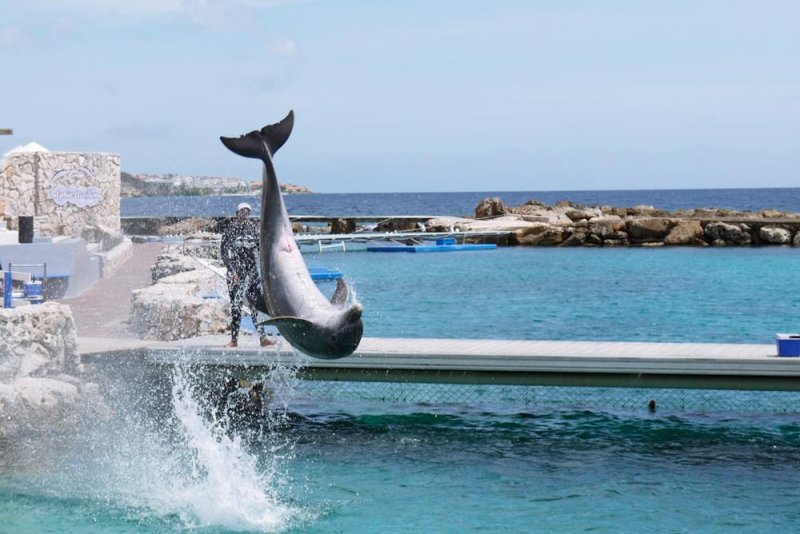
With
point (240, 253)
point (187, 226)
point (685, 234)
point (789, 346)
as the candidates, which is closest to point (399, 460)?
point (240, 253)

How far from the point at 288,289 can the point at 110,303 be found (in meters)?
11.5

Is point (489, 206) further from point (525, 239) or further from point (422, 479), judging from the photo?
point (422, 479)

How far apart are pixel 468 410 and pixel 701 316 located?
1242 cm

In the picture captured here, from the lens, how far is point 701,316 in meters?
23.3

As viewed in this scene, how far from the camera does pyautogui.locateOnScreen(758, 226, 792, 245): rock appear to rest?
145 ft

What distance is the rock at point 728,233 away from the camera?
4462 cm

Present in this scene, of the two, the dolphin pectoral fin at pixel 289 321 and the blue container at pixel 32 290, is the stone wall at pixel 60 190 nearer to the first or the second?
the blue container at pixel 32 290

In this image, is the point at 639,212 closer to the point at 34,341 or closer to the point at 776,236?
the point at 776,236

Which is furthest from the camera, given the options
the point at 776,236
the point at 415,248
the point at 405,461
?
the point at 776,236

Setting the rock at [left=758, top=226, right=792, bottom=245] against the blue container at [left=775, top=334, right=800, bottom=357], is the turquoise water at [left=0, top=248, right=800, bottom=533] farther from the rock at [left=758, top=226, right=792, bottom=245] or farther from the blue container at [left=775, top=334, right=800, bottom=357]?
the rock at [left=758, top=226, right=792, bottom=245]

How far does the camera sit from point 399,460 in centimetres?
1027

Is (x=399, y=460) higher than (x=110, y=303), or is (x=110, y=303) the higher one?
(x=110, y=303)

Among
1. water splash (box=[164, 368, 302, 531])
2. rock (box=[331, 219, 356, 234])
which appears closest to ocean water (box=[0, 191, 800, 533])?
water splash (box=[164, 368, 302, 531])

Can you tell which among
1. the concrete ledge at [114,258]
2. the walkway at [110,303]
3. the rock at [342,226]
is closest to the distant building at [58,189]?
the concrete ledge at [114,258]
